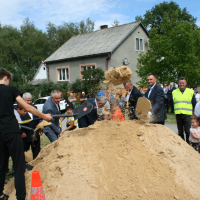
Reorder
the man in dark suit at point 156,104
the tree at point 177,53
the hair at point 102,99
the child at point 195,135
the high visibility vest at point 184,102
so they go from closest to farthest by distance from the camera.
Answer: the hair at point 102,99 → the man in dark suit at point 156,104 → the child at point 195,135 → the high visibility vest at point 184,102 → the tree at point 177,53

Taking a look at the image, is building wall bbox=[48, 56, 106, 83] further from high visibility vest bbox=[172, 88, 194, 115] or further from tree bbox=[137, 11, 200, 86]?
high visibility vest bbox=[172, 88, 194, 115]

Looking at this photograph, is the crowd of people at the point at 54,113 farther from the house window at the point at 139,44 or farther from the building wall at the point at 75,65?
the house window at the point at 139,44

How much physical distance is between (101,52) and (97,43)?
2.67m

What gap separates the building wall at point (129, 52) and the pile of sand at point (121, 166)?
15.7 m

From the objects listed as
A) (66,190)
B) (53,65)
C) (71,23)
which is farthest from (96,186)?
(71,23)

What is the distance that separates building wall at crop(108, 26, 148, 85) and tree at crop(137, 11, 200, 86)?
4.84 metres

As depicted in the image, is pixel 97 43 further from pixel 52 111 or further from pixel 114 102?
pixel 114 102

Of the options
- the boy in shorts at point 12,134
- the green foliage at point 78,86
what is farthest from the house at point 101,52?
the boy in shorts at point 12,134

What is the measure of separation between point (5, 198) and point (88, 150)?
5.06 ft

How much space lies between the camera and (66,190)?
8.61 ft

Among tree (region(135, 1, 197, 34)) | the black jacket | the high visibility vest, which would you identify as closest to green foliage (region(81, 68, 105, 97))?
the high visibility vest

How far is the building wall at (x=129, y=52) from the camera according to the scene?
19.1m

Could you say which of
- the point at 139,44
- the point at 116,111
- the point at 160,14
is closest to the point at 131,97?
the point at 116,111

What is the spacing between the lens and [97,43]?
2089 centimetres
